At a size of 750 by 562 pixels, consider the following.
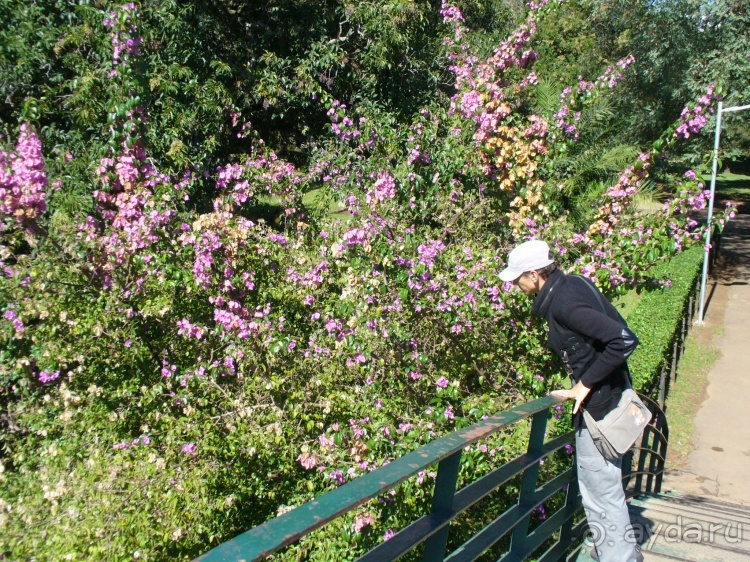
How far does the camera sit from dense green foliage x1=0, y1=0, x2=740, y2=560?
152 inches

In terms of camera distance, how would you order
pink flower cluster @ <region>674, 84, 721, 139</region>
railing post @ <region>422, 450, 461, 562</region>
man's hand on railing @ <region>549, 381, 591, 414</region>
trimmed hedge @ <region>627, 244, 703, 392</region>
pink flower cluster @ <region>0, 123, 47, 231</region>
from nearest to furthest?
railing post @ <region>422, 450, 461, 562</region> → man's hand on railing @ <region>549, 381, 591, 414</region> → pink flower cluster @ <region>0, 123, 47, 231</region> → pink flower cluster @ <region>674, 84, 721, 139</region> → trimmed hedge @ <region>627, 244, 703, 392</region>

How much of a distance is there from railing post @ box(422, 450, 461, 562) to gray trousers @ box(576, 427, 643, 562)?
1.22 metres

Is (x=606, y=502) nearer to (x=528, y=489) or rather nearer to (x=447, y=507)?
(x=528, y=489)

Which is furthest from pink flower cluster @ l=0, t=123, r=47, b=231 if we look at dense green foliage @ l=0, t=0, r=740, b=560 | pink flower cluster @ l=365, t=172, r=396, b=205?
pink flower cluster @ l=365, t=172, r=396, b=205

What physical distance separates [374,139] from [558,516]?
4687mm

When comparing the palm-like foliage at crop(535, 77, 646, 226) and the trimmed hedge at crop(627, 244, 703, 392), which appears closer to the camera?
the trimmed hedge at crop(627, 244, 703, 392)

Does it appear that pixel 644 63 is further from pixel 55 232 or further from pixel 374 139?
pixel 55 232

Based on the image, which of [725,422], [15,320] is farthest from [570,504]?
[725,422]

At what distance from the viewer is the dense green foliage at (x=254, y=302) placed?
3873 millimetres

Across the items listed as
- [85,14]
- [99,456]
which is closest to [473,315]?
[99,456]

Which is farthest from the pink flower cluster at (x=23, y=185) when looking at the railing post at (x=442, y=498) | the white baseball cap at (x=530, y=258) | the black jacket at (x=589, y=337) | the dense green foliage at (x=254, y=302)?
the railing post at (x=442, y=498)

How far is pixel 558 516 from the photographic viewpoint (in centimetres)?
312

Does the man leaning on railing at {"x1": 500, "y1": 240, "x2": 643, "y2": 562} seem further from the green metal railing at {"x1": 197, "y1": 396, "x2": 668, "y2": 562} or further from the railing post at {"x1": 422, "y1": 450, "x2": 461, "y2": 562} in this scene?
the railing post at {"x1": 422, "y1": 450, "x2": 461, "y2": 562}

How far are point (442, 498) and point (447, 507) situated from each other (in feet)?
0.09
